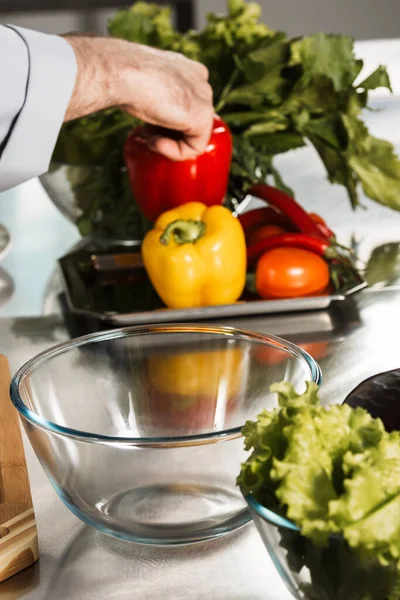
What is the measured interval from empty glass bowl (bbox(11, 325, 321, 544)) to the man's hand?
0.41m

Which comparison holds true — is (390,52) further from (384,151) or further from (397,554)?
(397,554)

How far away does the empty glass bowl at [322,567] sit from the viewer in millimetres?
407

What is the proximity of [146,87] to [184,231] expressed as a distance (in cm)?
17

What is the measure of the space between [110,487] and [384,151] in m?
0.75

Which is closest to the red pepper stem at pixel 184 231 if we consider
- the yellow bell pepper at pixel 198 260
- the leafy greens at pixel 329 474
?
the yellow bell pepper at pixel 198 260

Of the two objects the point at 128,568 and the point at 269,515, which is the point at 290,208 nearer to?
the point at 128,568

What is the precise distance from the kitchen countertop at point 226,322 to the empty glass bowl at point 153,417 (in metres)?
0.02

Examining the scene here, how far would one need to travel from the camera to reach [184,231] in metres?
1.08

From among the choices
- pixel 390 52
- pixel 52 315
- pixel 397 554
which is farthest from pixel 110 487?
pixel 390 52

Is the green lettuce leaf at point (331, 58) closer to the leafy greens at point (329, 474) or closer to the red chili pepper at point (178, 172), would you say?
the red chili pepper at point (178, 172)

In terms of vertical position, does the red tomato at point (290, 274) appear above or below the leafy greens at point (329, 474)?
below

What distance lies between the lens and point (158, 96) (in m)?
1.10

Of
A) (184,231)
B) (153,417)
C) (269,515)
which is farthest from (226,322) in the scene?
(269,515)

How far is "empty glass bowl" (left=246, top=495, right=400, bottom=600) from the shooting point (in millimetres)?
407
